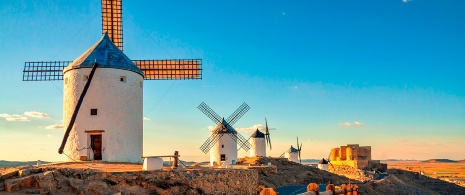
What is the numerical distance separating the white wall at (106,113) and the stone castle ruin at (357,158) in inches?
1246

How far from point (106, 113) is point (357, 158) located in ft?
111

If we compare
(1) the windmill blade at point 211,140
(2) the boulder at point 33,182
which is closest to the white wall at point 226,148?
(1) the windmill blade at point 211,140

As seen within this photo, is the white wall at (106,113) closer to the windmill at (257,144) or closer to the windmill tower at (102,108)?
the windmill tower at (102,108)

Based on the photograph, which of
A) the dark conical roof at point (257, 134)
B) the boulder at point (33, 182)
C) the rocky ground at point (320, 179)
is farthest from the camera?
the dark conical roof at point (257, 134)

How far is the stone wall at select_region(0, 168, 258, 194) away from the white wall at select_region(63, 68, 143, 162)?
4.82m

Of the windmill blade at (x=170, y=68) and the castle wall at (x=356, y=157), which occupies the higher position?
the windmill blade at (x=170, y=68)

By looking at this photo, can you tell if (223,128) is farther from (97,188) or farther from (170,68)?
(97,188)

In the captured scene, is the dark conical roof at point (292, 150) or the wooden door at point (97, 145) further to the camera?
the dark conical roof at point (292, 150)

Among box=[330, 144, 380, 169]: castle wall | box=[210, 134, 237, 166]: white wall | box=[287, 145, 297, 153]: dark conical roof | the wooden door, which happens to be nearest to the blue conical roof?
the wooden door

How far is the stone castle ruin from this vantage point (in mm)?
45344

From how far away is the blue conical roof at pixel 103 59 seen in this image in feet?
56.4

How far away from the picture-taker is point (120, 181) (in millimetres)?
11695

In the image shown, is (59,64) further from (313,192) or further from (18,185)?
(313,192)

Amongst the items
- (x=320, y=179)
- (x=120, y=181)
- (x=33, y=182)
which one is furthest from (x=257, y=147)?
(x=33, y=182)
